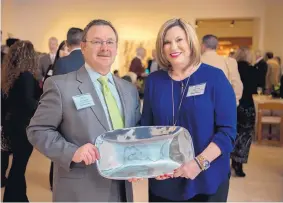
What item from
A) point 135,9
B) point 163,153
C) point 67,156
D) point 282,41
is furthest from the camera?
point 135,9

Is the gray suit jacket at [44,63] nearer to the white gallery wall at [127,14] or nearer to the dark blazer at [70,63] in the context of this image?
the dark blazer at [70,63]

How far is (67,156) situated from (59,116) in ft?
0.55

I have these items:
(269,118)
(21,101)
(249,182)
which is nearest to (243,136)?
(249,182)

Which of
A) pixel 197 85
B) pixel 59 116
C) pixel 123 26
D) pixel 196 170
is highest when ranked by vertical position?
pixel 123 26

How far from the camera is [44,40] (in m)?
11.5

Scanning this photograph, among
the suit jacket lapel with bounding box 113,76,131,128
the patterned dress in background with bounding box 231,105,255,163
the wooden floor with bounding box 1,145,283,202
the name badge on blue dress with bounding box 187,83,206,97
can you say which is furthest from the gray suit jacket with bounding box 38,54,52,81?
the name badge on blue dress with bounding box 187,83,206,97

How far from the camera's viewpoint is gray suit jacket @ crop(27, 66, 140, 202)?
1.49 metres

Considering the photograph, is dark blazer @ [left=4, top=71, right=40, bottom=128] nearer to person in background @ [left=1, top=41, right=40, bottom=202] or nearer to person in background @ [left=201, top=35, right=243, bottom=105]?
person in background @ [left=1, top=41, right=40, bottom=202]

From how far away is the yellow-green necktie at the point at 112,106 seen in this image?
1.58 metres

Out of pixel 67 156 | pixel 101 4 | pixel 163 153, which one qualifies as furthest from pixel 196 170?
pixel 101 4

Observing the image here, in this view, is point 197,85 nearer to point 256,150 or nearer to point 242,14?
point 256,150

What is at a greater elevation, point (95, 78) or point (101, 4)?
point (101, 4)

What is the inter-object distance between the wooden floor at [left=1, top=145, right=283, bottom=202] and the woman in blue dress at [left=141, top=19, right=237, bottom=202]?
206 centimetres

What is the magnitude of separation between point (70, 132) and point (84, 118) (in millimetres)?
85
